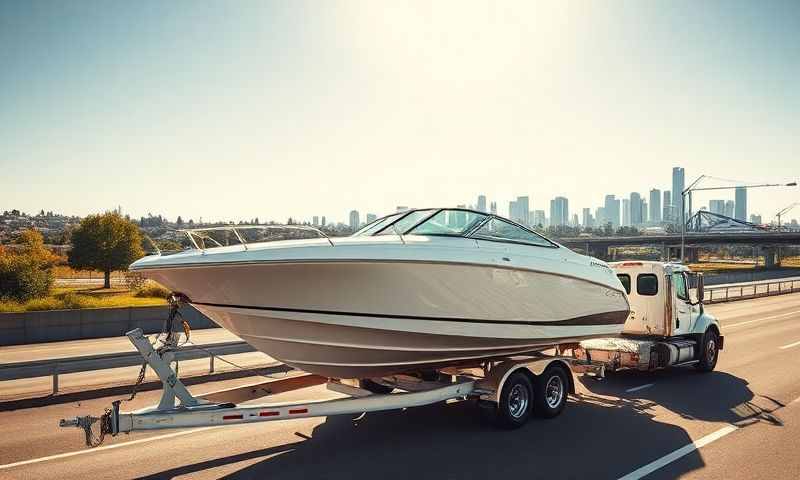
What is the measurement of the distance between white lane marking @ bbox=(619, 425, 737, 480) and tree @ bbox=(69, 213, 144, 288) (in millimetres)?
38279

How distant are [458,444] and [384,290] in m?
2.17

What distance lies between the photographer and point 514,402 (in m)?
8.09

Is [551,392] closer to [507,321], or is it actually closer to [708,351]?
[507,321]

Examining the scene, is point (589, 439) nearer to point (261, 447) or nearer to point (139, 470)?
point (261, 447)

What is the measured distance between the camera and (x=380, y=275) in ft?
21.7

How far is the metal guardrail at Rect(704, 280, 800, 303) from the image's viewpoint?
3155 cm

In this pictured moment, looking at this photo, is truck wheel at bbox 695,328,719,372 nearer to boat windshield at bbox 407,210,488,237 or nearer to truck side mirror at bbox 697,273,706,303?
truck side mirror at bbox 697,273,706,303

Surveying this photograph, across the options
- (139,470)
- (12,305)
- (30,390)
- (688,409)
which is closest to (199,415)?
(139,470)

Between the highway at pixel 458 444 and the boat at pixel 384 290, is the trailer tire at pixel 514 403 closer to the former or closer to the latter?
the highway at pixel 458 444

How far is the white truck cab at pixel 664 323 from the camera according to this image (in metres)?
10.7

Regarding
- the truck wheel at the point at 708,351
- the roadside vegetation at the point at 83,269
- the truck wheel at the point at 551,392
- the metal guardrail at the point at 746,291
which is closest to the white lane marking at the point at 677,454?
the truck wheel at the point at 551,392

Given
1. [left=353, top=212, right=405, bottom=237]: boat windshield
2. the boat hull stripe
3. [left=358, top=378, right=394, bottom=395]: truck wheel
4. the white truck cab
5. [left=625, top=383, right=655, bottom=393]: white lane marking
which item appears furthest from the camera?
the white truck cab

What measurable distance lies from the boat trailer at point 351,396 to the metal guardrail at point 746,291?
24.7m

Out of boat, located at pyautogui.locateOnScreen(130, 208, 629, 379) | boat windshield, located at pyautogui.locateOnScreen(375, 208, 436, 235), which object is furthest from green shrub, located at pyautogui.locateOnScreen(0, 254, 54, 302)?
boat windshield, located at pyautogui.locateOnScreen(375, 208, 436, 235)
